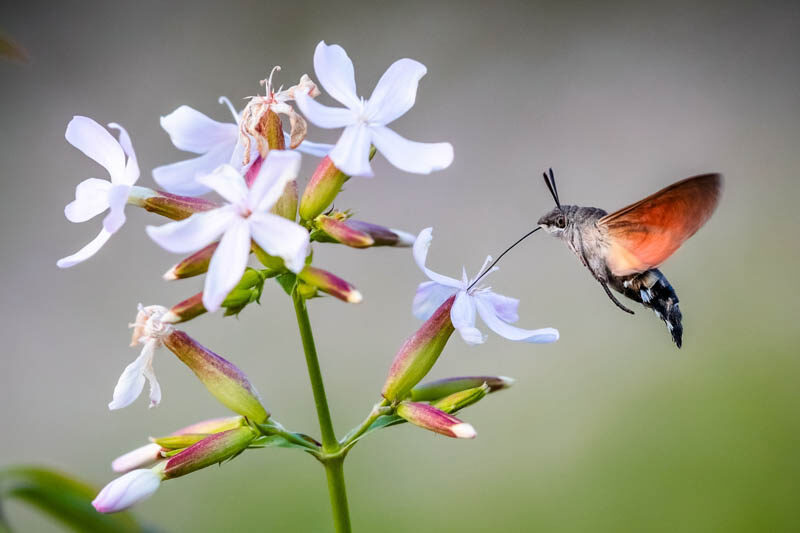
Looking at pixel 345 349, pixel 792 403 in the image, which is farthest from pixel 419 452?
pixel 792 403

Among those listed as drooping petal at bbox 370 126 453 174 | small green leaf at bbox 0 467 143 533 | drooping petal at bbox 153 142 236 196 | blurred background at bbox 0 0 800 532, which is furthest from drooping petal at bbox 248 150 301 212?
blurred background at bbox 0 0 800 532

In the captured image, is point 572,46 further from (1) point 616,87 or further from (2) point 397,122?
(2) point 397,122

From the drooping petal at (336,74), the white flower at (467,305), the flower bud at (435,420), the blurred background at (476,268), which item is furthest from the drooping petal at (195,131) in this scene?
the blurred background at (476,268)

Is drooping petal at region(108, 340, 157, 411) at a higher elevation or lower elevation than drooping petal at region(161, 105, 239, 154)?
lower

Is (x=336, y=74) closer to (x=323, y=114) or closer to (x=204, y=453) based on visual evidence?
(x=323, y=114)

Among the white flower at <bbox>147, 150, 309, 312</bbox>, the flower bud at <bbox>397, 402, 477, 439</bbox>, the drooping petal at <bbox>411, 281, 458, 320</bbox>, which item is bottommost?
the flower bud at <bbox>397, 402, 477, 439</bbox>

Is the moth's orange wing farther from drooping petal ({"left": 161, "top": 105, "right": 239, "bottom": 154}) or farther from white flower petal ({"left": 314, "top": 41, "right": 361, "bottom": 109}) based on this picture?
drooping petal ({"left": 161, "top": 105, "right": 239, "bottom": 154})
